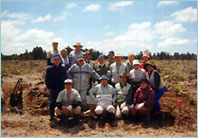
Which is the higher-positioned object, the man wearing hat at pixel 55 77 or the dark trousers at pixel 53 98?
the man wearing hat at pixel 55 77

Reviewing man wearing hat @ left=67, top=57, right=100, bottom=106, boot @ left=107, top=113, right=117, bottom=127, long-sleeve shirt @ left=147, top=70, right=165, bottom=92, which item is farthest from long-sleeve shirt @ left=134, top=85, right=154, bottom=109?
man wearing hat @ left=67, top=57, right=100, bottom=106

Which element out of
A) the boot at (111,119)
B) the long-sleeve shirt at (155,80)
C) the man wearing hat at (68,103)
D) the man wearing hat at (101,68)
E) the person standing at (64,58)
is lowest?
the boot at (111,119)

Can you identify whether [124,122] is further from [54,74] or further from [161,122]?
[54,74]

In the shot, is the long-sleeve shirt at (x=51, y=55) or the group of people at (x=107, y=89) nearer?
the group of people at (x=107, y=89)

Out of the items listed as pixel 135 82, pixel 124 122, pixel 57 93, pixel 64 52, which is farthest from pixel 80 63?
pixel 124 122

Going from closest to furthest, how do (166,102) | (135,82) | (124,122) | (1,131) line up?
(1,131) < (124,122) < (135,82) < (166,102)

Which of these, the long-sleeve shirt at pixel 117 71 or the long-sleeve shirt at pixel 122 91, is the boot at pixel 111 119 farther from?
the long-sleeve shirt at pixel 117 71

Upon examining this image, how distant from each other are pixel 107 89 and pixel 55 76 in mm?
1575

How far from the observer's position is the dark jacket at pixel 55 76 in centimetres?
566

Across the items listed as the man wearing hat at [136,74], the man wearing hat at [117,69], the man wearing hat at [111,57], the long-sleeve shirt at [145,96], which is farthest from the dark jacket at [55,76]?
the long-sleeve shirt at [145,96]

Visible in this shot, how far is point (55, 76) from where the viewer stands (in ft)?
18.7

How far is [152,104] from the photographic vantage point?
5559 mm

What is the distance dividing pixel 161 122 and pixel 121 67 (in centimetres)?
201

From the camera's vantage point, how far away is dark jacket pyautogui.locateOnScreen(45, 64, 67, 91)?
566 centimetres
